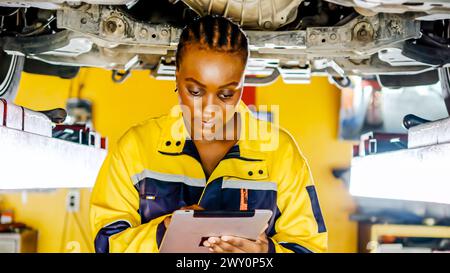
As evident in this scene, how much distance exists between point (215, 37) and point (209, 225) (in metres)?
0.58

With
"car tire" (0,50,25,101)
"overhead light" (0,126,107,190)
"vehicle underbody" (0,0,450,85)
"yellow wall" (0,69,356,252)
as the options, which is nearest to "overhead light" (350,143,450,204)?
"vehicle underbody" (0,0,450,85)

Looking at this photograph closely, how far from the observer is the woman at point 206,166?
179 cm

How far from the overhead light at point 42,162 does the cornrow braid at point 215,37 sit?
0.70m

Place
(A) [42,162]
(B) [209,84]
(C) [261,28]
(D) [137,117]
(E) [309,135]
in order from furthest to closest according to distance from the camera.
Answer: (E) [309,135] → (D) [137,117] → (C) [261,28] → (A) [42,162] → (B) [209,84]

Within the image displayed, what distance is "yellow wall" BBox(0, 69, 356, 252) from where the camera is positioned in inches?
169

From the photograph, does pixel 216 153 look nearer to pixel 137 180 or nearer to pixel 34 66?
pixel 137 180

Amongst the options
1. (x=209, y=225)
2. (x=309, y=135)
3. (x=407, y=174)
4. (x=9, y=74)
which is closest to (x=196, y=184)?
(x=209, y=225)

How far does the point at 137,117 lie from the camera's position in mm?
4191

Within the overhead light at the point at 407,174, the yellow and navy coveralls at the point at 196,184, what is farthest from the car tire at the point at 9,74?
the overhead light at the point at 407,174

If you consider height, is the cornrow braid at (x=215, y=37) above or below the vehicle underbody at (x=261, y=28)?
below

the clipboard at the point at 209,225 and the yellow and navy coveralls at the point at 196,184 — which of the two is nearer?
the clipboard at the point at 209,225

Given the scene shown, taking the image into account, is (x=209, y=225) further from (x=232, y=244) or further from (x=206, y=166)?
(x=206, y=166)

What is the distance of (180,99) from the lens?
187cm

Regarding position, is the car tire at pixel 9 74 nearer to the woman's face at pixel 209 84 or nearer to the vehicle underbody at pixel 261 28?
the vehicle underbody at pixel 261 28
